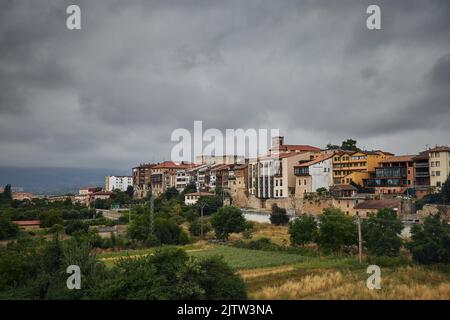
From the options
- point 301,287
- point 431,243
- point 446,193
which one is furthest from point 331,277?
point 446,193

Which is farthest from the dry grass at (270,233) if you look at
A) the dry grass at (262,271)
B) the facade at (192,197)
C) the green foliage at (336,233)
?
the facade at (192,197)

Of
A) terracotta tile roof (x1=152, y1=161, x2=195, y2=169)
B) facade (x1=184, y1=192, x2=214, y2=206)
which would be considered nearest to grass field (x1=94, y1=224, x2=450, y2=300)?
facade (x1=184, y1=192, x2=214, y2=206)

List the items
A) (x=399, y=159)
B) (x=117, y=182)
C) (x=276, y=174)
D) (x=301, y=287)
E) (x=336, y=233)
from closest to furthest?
1. (x=301, y=287)
2. (x=336, y=233)
3. (x=399, y=159)
4. (x=276, y=174)
5. (x=117, y=182)

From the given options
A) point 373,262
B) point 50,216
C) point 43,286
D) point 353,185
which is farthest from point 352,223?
point 50,216

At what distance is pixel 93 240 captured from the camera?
3494 centimetres

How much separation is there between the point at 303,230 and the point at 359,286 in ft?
41.6

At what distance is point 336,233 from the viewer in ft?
90.4

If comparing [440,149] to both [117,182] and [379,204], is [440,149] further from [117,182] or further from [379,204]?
[117,182]

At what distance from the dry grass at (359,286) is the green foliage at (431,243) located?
950 millimetres

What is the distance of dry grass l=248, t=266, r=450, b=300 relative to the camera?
16234 millimetres

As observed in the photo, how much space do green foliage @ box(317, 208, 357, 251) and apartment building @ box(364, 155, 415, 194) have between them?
22452mm

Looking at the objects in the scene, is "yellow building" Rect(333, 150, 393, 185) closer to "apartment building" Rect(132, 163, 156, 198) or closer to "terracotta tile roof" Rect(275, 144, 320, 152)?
"terracotta tile roof" Rect(275, 144, 320, 152)

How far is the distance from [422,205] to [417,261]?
767 inches
